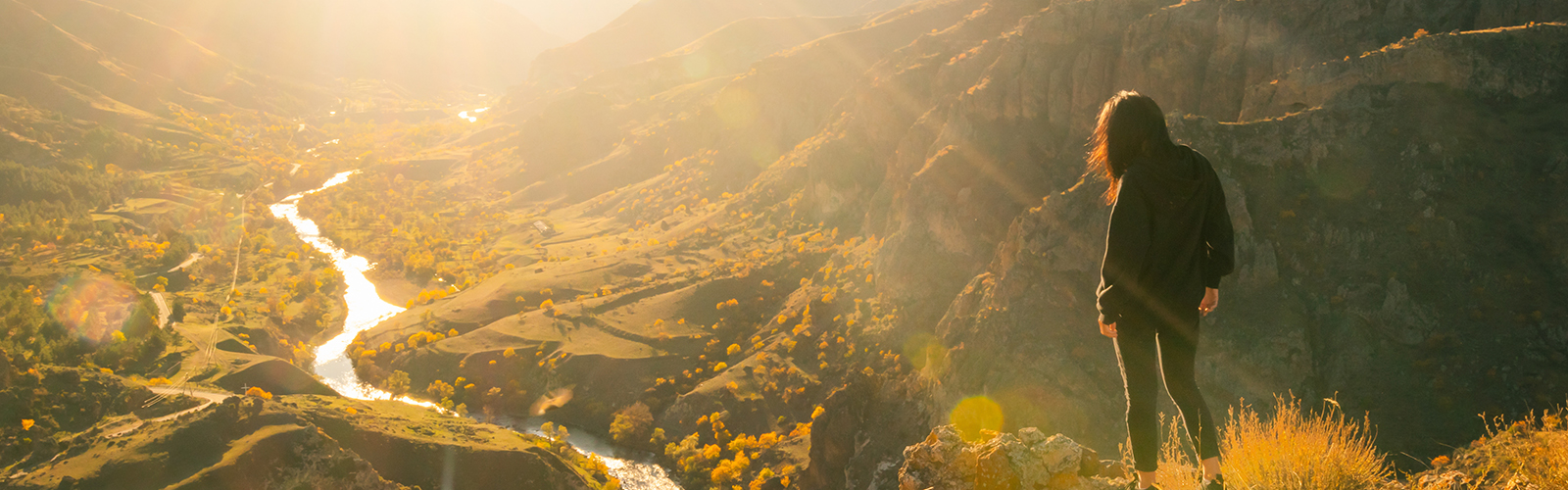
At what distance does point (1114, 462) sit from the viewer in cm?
1277

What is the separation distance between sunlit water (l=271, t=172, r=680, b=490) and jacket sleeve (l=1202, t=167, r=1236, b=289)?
69467mm

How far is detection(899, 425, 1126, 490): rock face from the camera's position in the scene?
480 inches

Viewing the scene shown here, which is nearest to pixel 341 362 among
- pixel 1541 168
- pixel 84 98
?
pixel 1541 168

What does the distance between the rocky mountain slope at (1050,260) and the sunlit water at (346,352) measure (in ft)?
10.4

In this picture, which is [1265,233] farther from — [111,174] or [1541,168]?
[111,174]

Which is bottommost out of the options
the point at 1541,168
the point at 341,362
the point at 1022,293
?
the point at 341,362

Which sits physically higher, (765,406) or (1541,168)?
(1541,168)

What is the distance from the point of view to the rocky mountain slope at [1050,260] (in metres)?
37.9

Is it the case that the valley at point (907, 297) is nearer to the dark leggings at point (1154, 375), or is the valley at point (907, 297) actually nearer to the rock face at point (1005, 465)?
the rock face at point (1005, 465)

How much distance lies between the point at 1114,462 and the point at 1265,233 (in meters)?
37.6

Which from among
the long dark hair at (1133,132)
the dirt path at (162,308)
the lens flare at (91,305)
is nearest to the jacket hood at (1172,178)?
the long dark hair at (1133,132)

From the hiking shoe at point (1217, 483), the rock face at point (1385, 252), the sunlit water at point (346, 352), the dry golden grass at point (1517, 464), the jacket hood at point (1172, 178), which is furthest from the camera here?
the sunlit water at point (346, 352)

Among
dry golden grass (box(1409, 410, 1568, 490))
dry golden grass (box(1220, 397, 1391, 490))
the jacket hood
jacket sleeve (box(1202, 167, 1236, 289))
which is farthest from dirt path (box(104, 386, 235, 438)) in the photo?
dry golden grass (box(1409, 410, 1568, 490))

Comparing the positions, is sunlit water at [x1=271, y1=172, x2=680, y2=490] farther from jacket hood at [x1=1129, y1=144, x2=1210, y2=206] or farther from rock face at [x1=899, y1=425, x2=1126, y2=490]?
jacket hood at [x1=1129, y1=144, x2=1210, y2=206]
